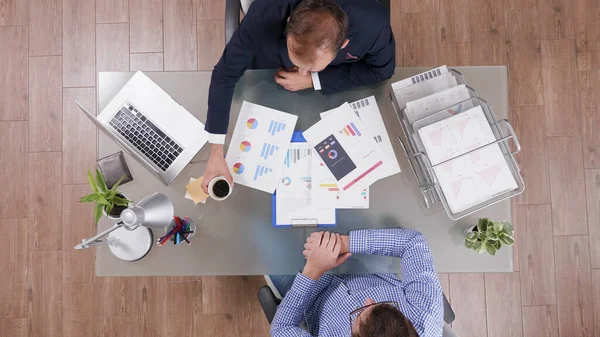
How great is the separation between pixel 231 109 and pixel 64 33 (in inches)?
59.5

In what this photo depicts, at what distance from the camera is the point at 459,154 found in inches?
55.6

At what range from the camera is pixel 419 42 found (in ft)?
7.97

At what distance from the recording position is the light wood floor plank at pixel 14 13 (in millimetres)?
2455

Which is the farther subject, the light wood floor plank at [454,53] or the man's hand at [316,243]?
the light wood floor plank at [454,53]

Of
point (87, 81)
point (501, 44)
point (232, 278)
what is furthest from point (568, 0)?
point (87, 81)

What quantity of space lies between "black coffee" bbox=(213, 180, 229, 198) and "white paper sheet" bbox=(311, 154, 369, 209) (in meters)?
0.31

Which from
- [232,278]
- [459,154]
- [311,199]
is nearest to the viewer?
[459,154]

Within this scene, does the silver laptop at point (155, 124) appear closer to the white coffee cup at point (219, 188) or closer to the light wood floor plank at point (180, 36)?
the white coffee cup at point (219, 188)

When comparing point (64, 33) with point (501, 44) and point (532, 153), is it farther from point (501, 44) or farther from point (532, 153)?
point (532, 153)

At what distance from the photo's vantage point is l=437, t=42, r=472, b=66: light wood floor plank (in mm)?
2430

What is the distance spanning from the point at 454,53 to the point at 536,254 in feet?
3.96

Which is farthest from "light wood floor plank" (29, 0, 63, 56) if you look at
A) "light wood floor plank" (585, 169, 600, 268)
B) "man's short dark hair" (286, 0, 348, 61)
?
"light wood floor plank" (585, 169, 600, 268)

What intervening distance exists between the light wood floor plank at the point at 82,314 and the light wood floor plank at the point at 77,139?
0.62 m

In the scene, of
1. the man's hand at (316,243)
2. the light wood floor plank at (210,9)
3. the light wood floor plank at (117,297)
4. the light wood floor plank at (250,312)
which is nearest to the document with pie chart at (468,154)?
the man's hand at (316,243)
